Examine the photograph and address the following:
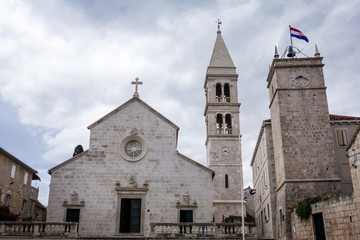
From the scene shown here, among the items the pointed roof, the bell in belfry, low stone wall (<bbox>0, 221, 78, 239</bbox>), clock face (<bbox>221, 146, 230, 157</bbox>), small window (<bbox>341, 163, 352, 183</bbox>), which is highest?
the pointed roof

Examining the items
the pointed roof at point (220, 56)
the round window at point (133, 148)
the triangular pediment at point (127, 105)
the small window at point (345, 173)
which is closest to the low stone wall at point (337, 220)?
the small window at point (345, 173)

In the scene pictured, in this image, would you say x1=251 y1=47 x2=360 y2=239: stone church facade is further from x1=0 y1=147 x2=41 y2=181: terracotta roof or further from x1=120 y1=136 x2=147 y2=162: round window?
x1=0 y1=147 x2=41 y2=181: terracotta roof

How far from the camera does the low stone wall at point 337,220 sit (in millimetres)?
18933

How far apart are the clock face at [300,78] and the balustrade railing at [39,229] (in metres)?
19.4

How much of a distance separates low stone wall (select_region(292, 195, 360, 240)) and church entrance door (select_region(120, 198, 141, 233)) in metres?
10.8

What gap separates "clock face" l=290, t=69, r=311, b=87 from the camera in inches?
1145

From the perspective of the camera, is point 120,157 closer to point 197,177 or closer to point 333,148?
point 197,177

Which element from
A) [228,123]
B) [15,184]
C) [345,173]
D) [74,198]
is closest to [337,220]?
[345,173]

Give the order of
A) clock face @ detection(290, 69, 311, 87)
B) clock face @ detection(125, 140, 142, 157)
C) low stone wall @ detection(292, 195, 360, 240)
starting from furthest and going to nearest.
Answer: clock face @ detection(290, 69, 311, 87), clock face @ detection(125, 140, 142, 157), low stone wall @ detection(292, 195, 360, 240)

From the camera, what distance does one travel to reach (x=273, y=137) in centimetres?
3153

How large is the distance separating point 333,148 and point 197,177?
1071cm

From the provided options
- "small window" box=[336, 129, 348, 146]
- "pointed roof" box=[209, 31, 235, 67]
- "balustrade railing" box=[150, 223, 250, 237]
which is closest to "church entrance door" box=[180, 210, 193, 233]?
"balustrade railing" box=[150, 223, 250, 237]

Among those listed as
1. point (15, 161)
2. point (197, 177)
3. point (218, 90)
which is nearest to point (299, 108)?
point (197, 177)

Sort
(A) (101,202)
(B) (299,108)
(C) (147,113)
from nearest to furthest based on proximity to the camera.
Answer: (A) (101,202) < (C) (147,113) < (B) (299,108)
